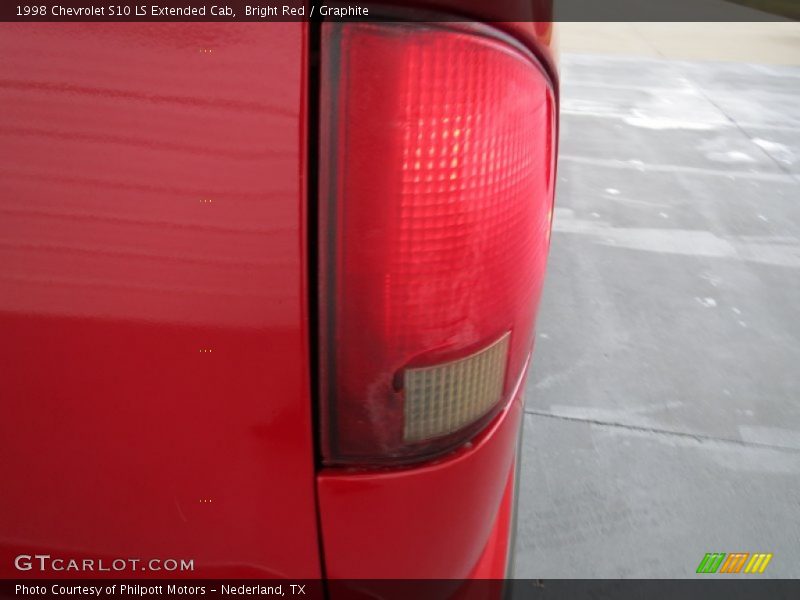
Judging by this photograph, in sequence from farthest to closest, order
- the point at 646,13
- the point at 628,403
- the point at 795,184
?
the point at 646,13 < the point at 795,184 < the point at 628,403

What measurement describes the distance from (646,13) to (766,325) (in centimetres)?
1251

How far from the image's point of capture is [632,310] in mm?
3047

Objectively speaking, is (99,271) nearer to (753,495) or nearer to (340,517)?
(340,517)

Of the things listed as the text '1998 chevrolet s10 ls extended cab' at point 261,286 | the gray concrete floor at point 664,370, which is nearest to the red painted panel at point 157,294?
the text '1998 chevrolet s10 ls extended cab' at point 261,286

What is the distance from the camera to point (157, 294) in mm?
678

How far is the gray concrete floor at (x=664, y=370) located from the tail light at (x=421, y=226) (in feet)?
4.04

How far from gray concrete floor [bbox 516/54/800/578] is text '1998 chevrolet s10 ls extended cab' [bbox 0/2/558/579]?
1.21 m

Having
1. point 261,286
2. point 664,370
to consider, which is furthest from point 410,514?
point 664,370

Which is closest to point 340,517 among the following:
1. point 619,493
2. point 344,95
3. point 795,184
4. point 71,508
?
point 71,508

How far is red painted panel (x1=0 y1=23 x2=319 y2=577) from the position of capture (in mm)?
617

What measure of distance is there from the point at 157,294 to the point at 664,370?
7.75ft

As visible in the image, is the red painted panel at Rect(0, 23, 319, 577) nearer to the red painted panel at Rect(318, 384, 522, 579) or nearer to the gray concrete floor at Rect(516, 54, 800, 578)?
the red painted panel at Rect(318, 384, 522, 579)

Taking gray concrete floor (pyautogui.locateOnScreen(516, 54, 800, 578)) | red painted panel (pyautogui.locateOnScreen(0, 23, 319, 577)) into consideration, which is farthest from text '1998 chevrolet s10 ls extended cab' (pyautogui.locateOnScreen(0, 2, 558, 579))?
gray concrete floor (pyautogui.locateOnScreen(516, 54, 800, 578))

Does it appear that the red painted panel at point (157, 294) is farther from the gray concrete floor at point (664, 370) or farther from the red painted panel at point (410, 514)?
the gray concrete floor at point (664, 370)
